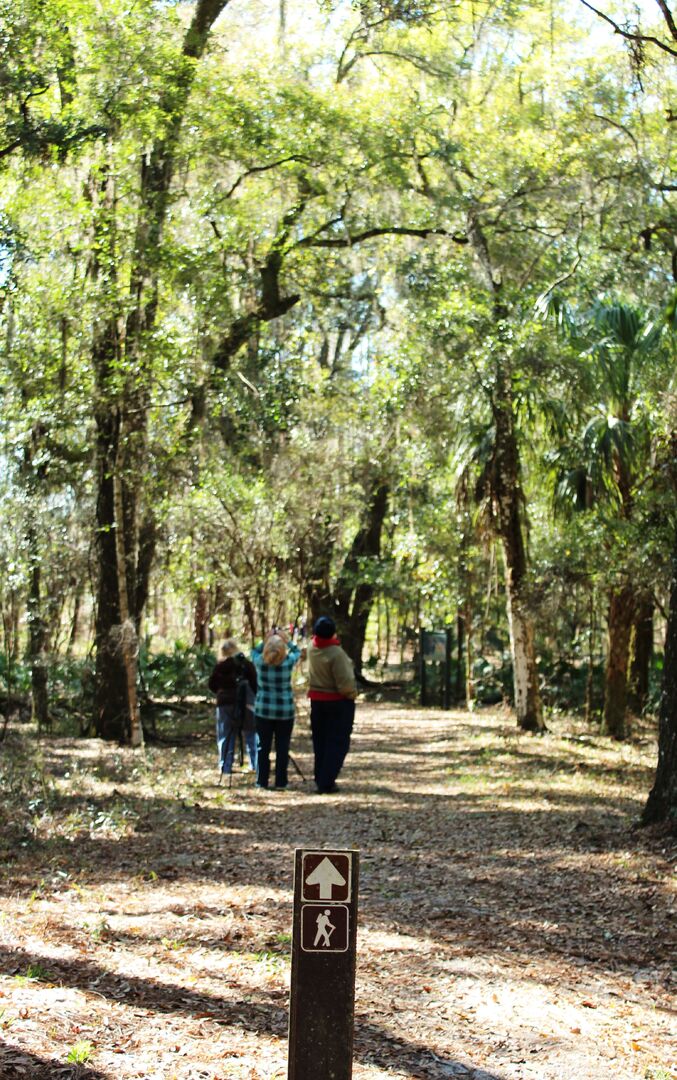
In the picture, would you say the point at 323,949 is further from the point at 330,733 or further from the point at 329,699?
the point at 330,733

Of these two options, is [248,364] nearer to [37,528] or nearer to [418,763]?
[37,528]

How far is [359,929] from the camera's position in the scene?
23.1 ft

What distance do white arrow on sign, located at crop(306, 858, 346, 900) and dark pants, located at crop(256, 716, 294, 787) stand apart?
29.6 feet

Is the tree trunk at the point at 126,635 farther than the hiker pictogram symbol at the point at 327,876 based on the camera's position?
Yes

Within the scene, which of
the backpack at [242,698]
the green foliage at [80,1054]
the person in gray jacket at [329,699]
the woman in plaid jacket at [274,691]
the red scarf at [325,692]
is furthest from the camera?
the backpack at [242,698]

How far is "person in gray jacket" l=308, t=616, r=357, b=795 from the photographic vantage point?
1219 centimetres

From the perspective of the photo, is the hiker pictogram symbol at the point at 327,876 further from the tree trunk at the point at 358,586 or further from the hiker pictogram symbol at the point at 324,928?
the tree trunk at the point at 358,586

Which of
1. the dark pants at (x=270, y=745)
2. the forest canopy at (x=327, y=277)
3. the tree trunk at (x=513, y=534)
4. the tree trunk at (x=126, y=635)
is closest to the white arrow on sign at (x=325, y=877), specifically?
the dark pants at (x=270, y=745)

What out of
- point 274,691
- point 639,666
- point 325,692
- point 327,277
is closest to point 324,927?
point 325,692

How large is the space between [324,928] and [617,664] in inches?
637

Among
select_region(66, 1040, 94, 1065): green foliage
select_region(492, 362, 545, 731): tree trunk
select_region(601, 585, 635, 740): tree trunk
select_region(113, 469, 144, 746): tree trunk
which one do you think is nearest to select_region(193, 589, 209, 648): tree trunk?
select_region(601, 585, 635, 740): tree trunk

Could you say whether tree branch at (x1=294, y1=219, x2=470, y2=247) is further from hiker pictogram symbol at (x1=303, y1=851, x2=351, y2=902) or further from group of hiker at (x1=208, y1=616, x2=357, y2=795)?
hiker pictogram symbol at (x1=303, y1=851, x2=351, y2=902)

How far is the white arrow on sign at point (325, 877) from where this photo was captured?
12.3 feet

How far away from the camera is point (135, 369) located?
14.9 meters
